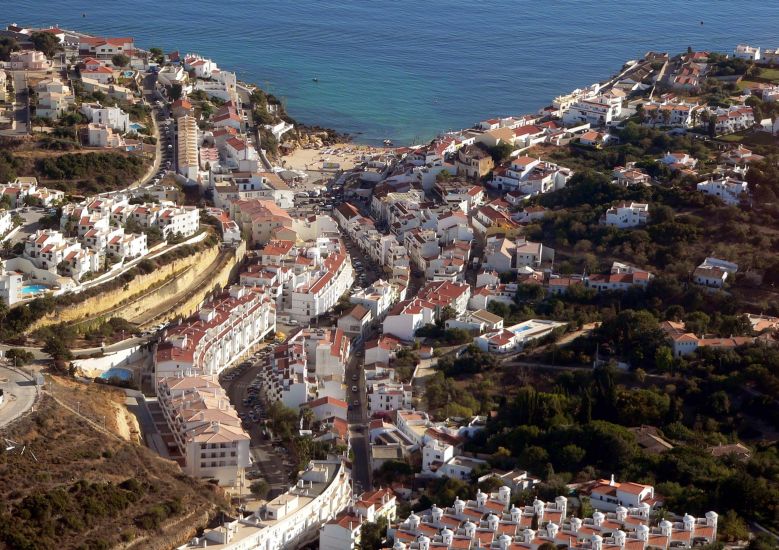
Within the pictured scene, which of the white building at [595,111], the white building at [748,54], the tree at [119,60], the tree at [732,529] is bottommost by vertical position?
the tree at [732,529]

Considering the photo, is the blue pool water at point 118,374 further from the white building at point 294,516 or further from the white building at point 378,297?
the white building at point 378,297

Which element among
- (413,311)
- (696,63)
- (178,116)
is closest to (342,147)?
(178,116)

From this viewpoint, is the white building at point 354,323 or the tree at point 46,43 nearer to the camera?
the white building at point 354,323

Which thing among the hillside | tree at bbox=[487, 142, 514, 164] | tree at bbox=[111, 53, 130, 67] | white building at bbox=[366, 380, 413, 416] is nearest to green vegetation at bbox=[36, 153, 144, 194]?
tree at bbox=[111, 53, 130, 67]

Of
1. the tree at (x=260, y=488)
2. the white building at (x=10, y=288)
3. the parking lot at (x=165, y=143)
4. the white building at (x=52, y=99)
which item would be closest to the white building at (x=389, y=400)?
the tree at (x=260, y=488)

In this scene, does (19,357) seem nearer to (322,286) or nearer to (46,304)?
(46,304)

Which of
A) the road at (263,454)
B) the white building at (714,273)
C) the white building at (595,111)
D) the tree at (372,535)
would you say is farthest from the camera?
the white building at (595,111)
